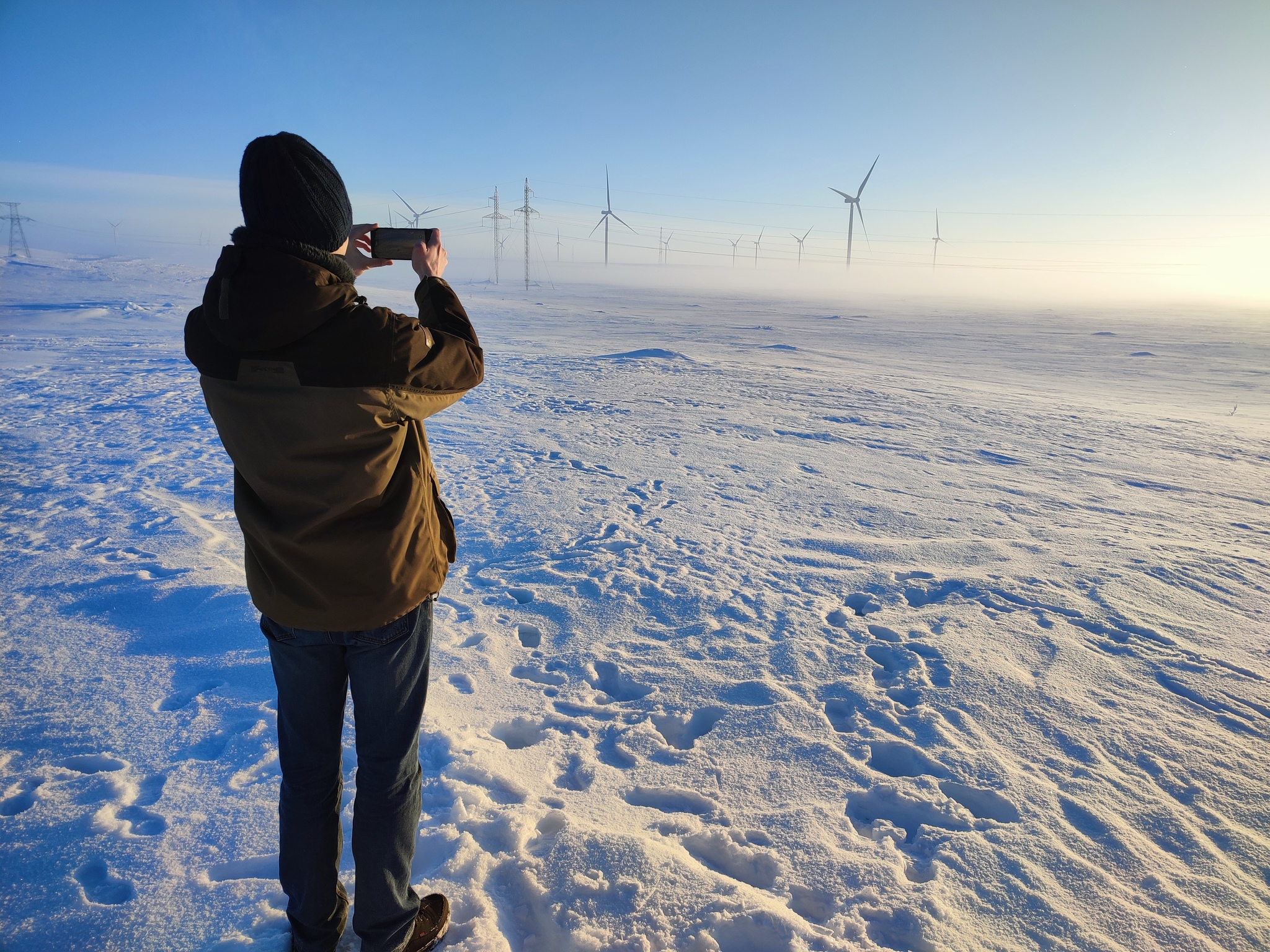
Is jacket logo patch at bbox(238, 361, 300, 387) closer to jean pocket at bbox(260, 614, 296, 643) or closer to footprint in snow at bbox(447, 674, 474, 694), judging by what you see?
jean pocket at bbox(260, 614, 296, 643)

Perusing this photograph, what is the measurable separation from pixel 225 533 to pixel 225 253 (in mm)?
4874

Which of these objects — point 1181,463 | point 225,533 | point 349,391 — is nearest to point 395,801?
point 349,391

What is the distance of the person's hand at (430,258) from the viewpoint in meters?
1.75

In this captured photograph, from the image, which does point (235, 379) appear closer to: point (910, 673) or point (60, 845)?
point (60, 845)

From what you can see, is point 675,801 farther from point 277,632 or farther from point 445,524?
point 277,632

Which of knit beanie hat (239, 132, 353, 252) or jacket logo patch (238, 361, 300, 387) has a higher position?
knit beanie hat (239, 132, 353, 252)

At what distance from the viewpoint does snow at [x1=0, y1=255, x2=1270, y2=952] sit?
Answer: 89.0 inches

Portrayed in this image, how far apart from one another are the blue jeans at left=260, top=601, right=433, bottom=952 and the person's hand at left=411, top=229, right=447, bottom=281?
917 millimetres

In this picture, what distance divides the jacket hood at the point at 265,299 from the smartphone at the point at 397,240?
17.4 inches

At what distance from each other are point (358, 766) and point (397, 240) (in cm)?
149

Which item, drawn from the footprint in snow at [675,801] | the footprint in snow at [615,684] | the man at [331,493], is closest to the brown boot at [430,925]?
the man at [331,493]

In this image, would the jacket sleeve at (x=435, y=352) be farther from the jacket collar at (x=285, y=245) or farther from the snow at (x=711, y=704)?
the snow at (x=711, y=704)

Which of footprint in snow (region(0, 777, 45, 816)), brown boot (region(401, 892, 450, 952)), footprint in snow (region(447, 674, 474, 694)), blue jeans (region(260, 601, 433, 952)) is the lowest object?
footprint in snow (region(447, 674, 474, 694))

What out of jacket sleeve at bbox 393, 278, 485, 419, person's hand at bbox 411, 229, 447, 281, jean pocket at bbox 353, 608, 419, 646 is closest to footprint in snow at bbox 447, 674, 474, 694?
jean pocket at bbox 353, 608, 419, 646
